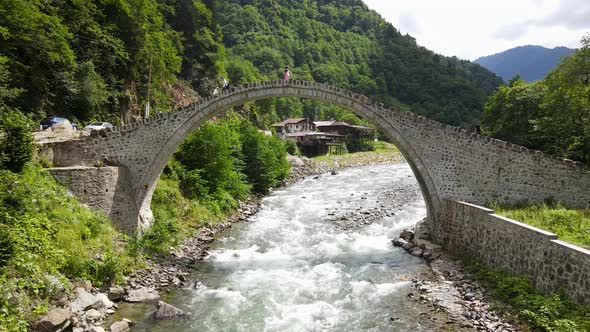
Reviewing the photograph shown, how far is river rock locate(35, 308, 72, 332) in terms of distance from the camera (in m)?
7.49

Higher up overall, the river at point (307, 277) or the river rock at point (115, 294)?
the river rock at point (115, 294)

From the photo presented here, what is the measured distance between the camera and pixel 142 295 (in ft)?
34.2

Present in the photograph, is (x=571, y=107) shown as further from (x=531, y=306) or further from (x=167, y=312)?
(x=167, y=312)

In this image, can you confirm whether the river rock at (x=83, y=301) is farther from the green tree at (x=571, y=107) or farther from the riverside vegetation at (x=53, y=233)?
the green tree at (x=571, y=107)

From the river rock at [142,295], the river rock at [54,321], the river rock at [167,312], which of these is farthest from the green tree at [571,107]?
the river rock at [54,321]

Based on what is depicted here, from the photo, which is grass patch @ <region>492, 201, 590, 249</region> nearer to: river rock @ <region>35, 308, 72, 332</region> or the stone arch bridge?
the stone arch bridge

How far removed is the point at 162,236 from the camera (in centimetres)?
1402

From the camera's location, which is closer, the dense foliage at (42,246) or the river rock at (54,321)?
the river rock at (54,321)

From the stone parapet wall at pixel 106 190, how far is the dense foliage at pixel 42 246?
488 millimetres

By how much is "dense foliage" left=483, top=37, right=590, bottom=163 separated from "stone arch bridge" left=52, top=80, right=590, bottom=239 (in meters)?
4.64

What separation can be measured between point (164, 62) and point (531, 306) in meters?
26.4

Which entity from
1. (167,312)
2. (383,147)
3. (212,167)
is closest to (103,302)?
(167,312)

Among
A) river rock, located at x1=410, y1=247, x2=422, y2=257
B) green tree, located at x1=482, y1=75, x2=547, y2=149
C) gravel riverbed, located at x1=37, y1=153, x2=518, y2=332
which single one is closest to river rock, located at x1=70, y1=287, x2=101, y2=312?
gravel riverbed, located at x1=37, y1=153, x2=518, y2=332

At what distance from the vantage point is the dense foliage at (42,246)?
7.61 m
